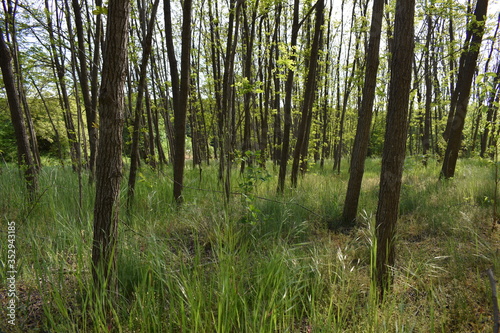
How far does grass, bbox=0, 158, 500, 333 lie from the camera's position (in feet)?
5.60

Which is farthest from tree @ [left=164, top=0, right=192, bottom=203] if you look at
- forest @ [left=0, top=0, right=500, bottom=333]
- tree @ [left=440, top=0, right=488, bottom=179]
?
tree @ [left=440, top=0, right=488, bottom=179]

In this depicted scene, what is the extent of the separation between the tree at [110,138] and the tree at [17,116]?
122 inches

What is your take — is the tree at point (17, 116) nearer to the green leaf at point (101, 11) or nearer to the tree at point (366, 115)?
the green leaf at point (101, 11)

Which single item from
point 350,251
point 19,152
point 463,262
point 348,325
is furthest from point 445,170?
point 19,152

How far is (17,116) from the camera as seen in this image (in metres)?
3.87

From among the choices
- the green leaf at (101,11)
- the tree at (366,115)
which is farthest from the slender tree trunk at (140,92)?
the tree at (366,115)

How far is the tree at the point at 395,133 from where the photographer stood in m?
2.29

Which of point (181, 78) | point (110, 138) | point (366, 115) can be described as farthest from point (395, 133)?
point (181, 78)

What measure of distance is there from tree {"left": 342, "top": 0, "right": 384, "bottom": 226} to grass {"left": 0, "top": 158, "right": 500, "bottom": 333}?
1.28ft

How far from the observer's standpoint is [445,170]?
6.46 m

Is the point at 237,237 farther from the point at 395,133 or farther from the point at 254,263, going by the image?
the point at 395,133

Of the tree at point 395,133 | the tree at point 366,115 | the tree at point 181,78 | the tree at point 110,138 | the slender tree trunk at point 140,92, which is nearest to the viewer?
the tree at point 110,138

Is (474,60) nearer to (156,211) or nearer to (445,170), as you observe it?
(445,170)

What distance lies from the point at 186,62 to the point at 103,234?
9.98ft
